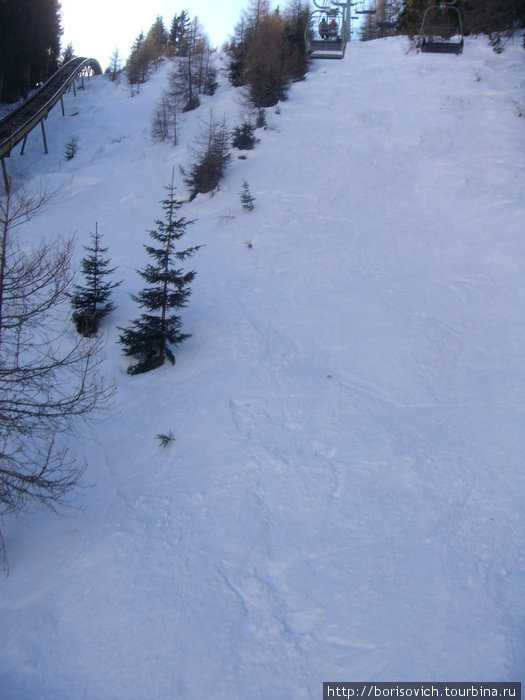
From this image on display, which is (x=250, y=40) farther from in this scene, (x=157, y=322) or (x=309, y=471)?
(x=309, y=471)

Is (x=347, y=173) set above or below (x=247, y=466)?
above

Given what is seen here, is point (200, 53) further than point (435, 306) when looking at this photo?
Yes

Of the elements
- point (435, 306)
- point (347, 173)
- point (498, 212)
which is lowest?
point (435, 306)

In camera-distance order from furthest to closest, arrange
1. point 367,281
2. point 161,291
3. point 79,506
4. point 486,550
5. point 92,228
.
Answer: point 92,228
point 367,281
point 161,291
point 79,506
point 486,550

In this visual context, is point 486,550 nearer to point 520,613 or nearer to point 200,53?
point 520,613

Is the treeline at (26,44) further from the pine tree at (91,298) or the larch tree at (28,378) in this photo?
the larch tree at (28,378)

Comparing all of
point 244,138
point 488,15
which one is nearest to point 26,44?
point 244,138

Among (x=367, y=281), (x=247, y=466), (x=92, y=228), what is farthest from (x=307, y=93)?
(x=247, y=466)
